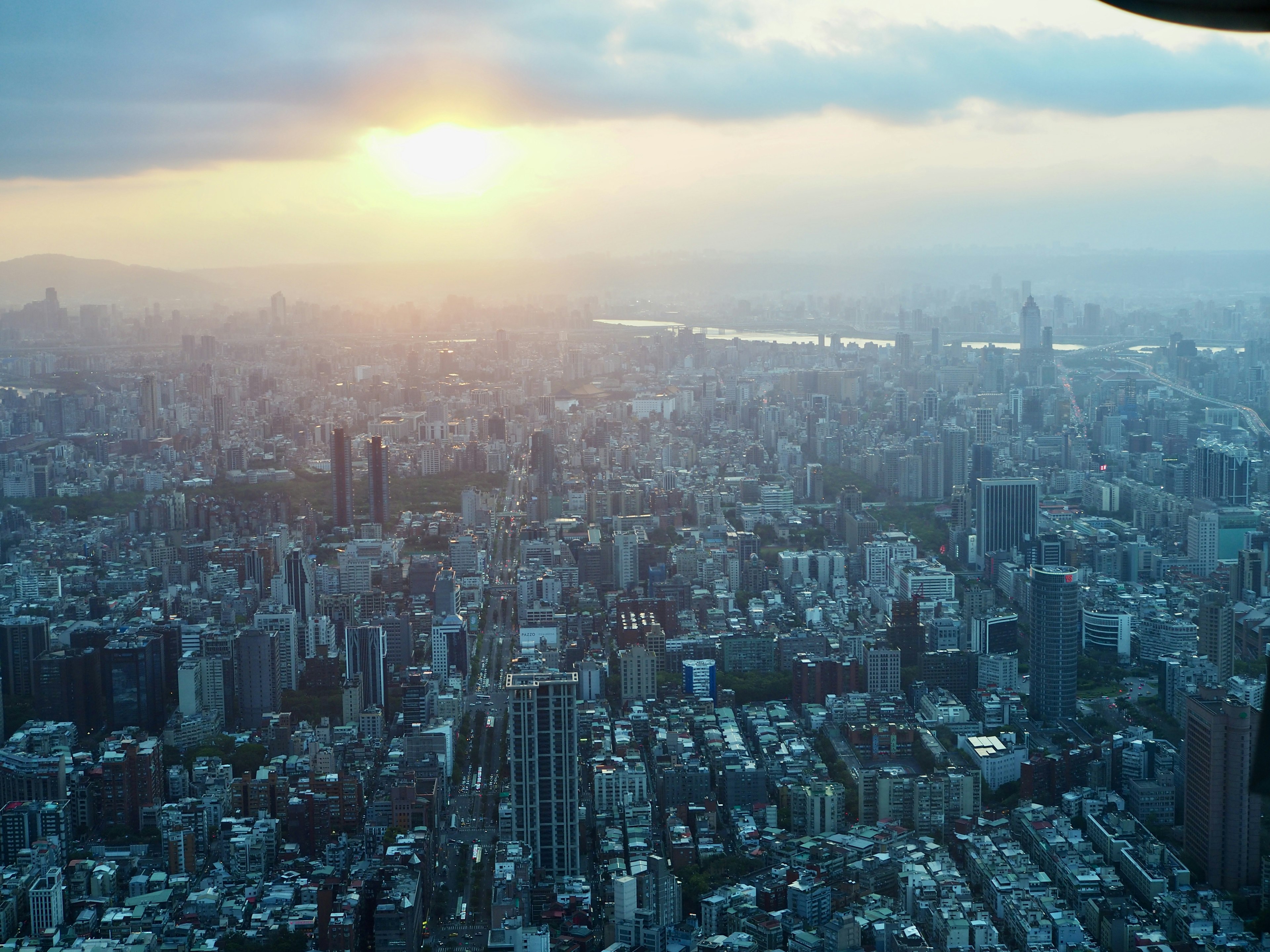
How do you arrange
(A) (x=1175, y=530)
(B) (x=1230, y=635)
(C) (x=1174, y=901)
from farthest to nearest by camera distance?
(A) (x=1175, y=530) < (B) (x=1230, y=635) < (C) (x=1174, y=901)

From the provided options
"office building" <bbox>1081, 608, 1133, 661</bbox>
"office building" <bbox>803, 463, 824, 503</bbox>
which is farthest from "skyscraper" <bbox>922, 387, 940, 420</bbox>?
"office building" <bbox>1081, 608, 1133, 661</bbox>

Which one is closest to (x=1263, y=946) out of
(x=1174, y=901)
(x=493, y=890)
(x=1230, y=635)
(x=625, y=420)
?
(x=1174, y=901)

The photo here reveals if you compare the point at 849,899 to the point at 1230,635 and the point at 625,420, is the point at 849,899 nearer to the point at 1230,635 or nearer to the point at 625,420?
the point at 1230,635

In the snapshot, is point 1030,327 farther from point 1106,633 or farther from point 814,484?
point 1106,633

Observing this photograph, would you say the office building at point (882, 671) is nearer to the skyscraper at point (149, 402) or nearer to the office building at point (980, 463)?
the office building at point (980, 463)

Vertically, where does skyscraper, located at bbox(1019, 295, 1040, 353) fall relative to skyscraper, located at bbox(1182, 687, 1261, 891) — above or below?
above

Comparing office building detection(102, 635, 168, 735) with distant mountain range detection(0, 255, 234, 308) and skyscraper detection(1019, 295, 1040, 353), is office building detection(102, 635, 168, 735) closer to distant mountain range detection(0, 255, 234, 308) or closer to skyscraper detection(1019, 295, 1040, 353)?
distant mountain range detection(0, 255, 234, 308)

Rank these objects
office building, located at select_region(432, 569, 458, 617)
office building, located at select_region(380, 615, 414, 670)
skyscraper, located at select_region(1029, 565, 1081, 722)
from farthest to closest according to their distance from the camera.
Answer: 1. office building, located at select_region(432, 569, 458, 617)
2. office building, located at select_region(380, 615, 414, 670)
3. skyscraper, located at select_region(1029, 565, 1081, 722)
